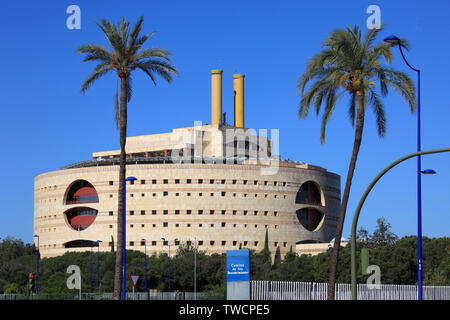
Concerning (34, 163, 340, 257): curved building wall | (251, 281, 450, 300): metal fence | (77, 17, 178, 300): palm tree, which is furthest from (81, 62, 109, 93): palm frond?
(34, 163, 340, 257): curved building wall

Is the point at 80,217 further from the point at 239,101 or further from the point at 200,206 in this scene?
the point at 239,101

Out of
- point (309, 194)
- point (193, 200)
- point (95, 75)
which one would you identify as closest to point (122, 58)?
point (95, 75)

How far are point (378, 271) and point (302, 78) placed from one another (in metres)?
36.5

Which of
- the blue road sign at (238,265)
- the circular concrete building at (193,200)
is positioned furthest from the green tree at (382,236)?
the blue road sign at (238,265)

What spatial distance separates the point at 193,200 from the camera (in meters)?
102

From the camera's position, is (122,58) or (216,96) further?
(216,96)

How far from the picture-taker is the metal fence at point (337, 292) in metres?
41.3

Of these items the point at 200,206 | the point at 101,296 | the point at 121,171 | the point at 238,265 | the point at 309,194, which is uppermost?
the point at 309,194

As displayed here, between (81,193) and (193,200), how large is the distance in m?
18.2

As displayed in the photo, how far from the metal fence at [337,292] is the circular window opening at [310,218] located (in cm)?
6601

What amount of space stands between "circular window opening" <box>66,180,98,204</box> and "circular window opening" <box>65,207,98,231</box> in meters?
Result: 1.42

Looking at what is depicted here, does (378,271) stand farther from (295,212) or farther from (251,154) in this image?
(251,154)

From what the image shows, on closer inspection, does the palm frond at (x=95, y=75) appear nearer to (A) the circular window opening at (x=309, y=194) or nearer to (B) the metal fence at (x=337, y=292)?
(B) the metal fence at (x=337, y=292)
